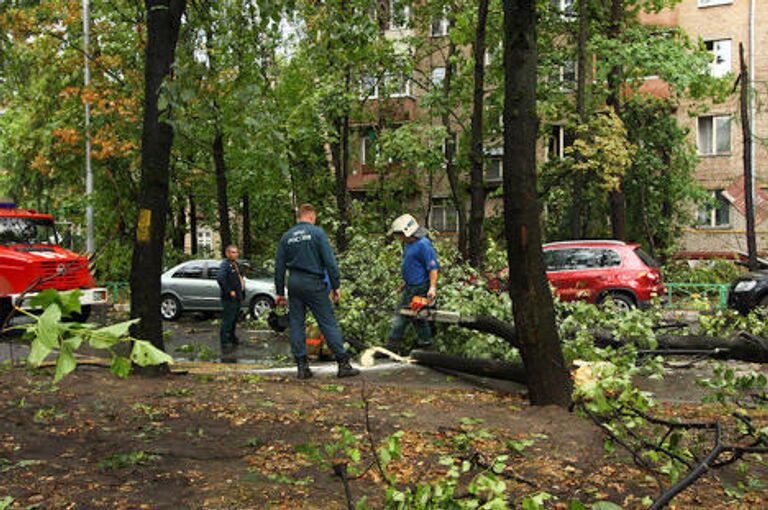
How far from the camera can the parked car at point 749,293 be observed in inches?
579

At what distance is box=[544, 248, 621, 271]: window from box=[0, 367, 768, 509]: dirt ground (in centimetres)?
954

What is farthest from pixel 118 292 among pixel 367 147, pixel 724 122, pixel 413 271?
pixel 724 122

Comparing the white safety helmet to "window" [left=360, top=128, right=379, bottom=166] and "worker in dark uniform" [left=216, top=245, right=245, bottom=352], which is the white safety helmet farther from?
"window" [left=360, top=128, right=379, bottom=166]

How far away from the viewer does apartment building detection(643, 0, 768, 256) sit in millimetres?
28891

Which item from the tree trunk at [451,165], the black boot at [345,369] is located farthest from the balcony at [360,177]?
the black boot at [345,369]

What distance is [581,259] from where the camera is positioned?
16.1m

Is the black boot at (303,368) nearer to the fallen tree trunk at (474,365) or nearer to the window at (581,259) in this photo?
the fallen tree trunk at (474,365)

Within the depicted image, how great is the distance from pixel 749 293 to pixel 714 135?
1751 cm

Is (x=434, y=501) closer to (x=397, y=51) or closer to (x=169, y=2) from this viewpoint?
(x=169, y=2)

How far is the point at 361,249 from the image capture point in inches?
486

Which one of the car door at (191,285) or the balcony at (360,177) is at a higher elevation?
the balcony at (360,177)

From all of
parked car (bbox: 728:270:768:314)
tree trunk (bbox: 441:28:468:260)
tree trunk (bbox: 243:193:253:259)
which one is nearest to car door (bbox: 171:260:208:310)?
tree trunk (bbox: 441:28:468:260)

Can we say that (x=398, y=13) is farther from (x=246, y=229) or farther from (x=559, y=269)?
→ (x=246, y=229)

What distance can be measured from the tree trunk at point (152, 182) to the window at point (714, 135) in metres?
27.5
